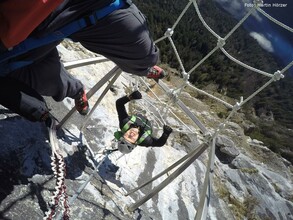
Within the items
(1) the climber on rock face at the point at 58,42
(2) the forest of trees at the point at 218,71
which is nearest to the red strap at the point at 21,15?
(1) the climber on rock face at the point at 58,42

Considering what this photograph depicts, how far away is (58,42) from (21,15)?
0.58 meters

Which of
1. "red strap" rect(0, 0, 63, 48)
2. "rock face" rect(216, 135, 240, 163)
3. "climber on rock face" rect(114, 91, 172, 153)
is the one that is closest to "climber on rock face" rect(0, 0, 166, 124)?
"red strap" rect(0, 0, 63, 48)

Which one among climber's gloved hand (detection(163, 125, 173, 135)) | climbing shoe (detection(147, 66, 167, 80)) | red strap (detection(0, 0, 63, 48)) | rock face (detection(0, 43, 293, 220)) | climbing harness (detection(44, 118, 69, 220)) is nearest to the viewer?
red strap (detection(0, 0, 63, 48))

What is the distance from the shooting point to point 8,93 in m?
2.32

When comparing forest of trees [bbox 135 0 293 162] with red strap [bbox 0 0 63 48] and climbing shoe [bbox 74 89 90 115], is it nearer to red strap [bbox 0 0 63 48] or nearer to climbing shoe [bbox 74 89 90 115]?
climbing shoe [bbox 74 89 90 115]

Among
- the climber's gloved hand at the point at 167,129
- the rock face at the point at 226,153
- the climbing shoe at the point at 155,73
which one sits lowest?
the climber's gloved hand at the point at 167,129

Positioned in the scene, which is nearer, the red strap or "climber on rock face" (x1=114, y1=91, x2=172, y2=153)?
the red strap

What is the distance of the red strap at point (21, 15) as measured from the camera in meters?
1.71

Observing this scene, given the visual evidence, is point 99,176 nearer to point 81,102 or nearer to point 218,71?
point 81,102

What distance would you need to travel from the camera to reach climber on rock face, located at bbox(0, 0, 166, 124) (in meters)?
1.92

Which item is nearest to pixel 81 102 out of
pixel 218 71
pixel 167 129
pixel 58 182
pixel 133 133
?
pixel 133 133

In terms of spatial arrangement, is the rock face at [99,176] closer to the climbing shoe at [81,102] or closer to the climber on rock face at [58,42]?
the climbing shoe at [81,102]

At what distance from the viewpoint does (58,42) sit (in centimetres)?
232

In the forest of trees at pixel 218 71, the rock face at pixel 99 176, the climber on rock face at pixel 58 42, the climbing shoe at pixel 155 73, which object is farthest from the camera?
the forest of trees at pixel 218 71
